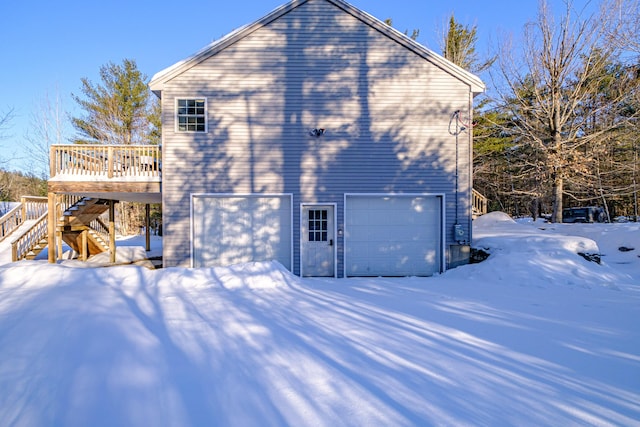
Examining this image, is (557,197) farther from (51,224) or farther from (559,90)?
(51,224)

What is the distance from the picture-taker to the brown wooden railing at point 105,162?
857cm

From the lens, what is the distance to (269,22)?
8508mm

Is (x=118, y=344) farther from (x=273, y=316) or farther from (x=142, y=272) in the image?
(x=142, y=272)

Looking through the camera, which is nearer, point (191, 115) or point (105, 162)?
point (191, 115)

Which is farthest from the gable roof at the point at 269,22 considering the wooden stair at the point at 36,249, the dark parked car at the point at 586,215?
the dark parked car at the point at 586,215

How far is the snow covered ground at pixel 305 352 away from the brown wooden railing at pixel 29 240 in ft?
12.5

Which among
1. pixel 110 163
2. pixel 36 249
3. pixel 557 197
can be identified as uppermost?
pixel 110 163

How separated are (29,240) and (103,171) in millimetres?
4289

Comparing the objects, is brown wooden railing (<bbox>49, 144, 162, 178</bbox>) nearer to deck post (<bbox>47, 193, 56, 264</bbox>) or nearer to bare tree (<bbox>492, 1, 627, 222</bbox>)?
deck post (<bbox>47, 193, 56, 264</bbox>)

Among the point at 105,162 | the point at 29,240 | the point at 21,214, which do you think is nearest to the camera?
the point at 105,162

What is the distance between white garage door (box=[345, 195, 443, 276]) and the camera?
28.6ft

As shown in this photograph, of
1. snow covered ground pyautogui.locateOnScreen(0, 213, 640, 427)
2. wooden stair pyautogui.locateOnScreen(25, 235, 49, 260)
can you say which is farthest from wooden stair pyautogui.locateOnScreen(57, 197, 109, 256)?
snow covered ground pyautogui.locateOnScreen(0, 213, 640, 427)

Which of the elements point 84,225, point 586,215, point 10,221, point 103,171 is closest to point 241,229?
point 103,171

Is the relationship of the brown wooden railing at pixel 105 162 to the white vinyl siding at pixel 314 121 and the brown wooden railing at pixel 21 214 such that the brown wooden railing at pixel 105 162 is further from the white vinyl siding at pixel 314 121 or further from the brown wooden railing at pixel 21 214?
the brown wooden railing at pixel 21 214
